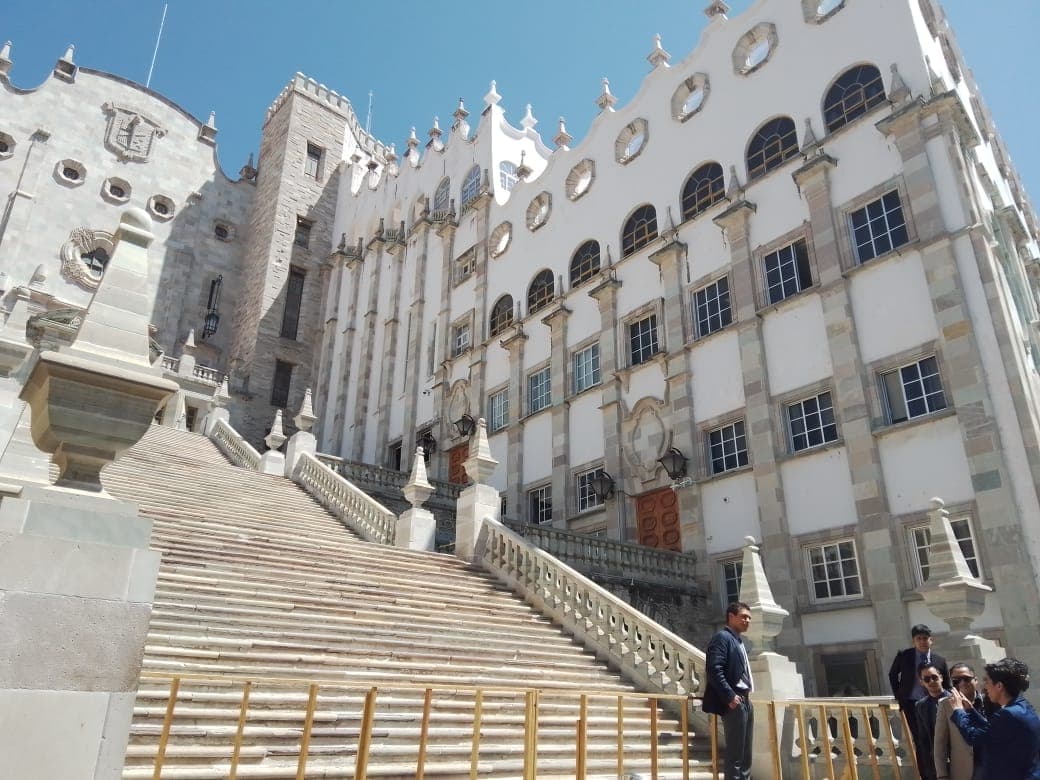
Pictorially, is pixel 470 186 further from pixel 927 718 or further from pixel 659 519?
pixel 927 718

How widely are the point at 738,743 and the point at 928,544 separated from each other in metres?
9.35

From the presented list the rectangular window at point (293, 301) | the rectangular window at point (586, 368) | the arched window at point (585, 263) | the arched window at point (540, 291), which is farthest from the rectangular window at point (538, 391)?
the rectangular window at point (293, 301)

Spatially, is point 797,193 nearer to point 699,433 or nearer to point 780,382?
point 780,382

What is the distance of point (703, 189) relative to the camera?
21.1 m

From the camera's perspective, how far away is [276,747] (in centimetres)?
649

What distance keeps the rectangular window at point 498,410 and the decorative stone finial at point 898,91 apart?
1373 centimetres

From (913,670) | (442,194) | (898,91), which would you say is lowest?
(913,670)

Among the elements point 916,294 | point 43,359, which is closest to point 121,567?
point 43,359

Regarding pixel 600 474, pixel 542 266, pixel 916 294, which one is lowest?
pixel 600 474

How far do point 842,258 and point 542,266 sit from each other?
11.0 metres

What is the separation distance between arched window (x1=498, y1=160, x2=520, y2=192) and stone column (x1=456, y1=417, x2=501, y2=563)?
17.6 metres

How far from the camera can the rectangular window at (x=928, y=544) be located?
13156 millimetres

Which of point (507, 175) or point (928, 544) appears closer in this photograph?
point (928, 544)

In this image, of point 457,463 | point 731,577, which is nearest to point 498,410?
point 457,463
